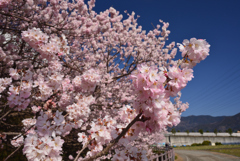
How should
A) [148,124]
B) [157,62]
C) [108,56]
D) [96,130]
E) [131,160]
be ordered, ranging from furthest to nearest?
[157,62]
[108,56]
[96,130]
[131,160]
[148,124]

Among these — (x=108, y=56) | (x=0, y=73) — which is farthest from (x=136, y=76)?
(x=108, y=56)

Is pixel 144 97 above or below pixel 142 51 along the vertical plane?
below

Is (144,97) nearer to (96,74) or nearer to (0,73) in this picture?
(96,74)

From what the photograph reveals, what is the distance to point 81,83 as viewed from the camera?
3486 mm

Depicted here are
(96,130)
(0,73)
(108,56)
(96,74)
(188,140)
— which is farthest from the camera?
(188,140)

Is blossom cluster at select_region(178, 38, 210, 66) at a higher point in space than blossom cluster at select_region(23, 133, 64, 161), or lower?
higher

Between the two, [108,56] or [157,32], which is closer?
[108,56]

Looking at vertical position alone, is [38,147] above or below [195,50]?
below

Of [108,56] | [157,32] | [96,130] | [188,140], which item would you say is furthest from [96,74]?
[188,140]

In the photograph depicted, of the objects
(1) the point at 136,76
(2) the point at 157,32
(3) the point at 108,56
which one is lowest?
(1) the point at 136,76

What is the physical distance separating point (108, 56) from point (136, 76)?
8.26 m

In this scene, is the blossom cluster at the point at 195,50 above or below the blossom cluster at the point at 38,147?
above

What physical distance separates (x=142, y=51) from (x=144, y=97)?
8.92 meters

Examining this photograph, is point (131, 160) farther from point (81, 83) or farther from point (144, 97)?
point (81, 83)
